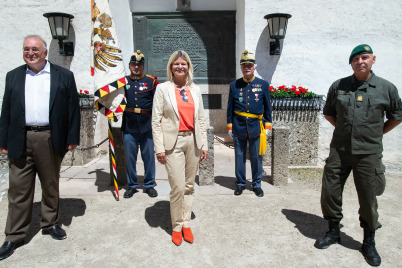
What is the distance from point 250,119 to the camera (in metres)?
4.71

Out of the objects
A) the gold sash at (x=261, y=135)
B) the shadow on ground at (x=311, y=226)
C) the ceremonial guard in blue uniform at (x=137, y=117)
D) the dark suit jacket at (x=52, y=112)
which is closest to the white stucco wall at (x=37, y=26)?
the ceremonial guard in blue uniform at (x=137, y=117)

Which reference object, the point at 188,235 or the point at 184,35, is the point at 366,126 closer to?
the point at 188,235

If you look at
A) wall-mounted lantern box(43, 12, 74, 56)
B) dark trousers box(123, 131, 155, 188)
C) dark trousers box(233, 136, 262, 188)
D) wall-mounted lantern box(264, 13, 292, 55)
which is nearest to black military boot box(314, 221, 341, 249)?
dark trousers box(233, 136, 262, 188)

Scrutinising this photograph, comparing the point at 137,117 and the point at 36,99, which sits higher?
the point at 36,99

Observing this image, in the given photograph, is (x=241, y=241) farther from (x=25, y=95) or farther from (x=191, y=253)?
(x=25, y=95)

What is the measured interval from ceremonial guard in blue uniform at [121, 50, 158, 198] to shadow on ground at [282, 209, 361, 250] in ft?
6.57

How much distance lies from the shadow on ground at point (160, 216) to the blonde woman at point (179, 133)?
1.34 feet

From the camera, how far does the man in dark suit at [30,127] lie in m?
3.25

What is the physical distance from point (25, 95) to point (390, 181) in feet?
19.6

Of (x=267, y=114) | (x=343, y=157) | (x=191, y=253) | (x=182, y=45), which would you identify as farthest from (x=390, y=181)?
(x=182, y=45)

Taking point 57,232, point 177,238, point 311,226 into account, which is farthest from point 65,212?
point 311,226

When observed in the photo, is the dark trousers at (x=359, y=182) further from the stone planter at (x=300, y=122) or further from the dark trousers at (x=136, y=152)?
the stone planter at (x=300, y=122)

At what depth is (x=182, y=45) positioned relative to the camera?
8414mm

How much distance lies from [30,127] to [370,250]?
3.67 meters
